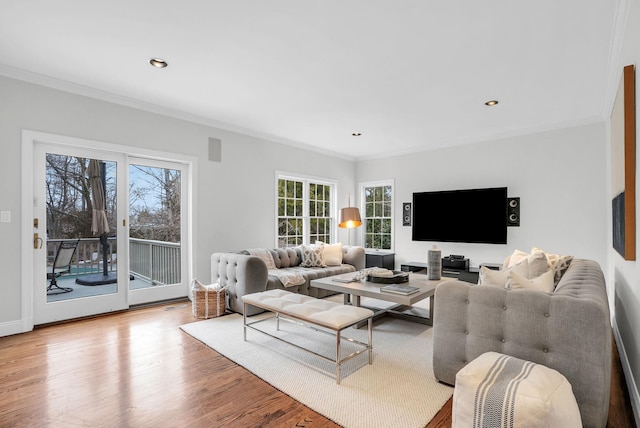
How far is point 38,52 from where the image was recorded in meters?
2.92

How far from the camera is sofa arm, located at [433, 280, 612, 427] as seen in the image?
5.37 ft

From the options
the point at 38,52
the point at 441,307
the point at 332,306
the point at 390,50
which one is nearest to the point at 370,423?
the point at 441,307

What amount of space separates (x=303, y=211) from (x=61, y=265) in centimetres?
378

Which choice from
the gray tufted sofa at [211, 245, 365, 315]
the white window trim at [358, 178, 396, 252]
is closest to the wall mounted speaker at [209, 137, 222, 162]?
Answer: the gray tufted sofa at [211, 245, 365, 315]

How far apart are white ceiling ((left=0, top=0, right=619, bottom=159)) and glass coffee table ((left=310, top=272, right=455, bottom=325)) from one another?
212cm

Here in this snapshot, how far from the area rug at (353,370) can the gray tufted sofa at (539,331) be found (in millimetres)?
291

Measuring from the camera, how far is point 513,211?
17.1 feet

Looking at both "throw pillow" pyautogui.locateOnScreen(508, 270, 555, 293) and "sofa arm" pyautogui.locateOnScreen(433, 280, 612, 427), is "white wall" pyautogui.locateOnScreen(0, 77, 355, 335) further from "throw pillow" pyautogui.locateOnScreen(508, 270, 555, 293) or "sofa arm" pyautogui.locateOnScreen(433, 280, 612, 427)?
"throw pillow" pyautogui.locateOnScreen(508, 270, 555, 293)

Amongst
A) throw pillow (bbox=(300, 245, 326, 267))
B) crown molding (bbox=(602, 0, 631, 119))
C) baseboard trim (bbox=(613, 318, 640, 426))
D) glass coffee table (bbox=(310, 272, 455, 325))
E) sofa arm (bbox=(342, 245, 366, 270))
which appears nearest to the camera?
baseboard trim (bbox=(613, 318, 640, 426))

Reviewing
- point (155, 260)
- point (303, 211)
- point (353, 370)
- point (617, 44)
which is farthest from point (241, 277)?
point (617, 44)

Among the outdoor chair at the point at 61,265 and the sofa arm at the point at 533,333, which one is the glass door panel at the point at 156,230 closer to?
the outdoor chair at the point at 61,265

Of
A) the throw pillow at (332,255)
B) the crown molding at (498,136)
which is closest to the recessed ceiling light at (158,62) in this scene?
the throw pillow at (332,255)

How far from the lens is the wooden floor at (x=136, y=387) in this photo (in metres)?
1.91

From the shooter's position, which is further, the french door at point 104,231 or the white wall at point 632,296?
the french door at point 104,231
